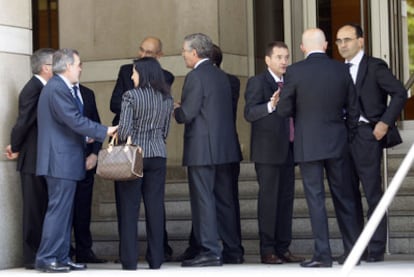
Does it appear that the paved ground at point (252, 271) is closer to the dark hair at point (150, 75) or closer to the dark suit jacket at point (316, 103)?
the dark suit jacket at point (316, 103)

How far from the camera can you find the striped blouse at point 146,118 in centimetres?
1037

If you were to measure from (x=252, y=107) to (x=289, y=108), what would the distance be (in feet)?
2.43

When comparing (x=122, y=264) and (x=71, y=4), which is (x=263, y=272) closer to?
(x=122, y=264)

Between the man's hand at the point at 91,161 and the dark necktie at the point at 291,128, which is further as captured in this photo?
the dark necktie at the point at 291,128

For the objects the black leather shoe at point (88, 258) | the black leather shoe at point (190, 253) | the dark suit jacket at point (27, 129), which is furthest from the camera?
the black leather shoe at point (88, 258)

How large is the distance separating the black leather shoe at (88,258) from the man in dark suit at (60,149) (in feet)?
3.68

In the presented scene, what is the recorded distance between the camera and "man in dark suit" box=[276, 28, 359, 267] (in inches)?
405

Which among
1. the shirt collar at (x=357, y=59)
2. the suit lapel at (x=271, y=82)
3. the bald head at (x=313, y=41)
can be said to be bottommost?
the suit lapel at (x=271, y=82)

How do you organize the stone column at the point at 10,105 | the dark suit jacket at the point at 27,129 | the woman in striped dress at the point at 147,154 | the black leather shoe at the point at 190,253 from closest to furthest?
the woman in striped dress at the point at 147,154, the dark suit jacket at the point at 27,129, the stone column at the point at 10,105, the black leather shoe at the point at 190,253

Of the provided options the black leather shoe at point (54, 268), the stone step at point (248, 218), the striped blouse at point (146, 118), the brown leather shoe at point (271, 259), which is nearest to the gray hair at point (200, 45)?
the striped blouse at point (146, 118)

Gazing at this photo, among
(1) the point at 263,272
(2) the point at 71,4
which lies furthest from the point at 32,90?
(2) the point at 71,4

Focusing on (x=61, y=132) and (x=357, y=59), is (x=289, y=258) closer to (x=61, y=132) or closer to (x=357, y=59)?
(x=357, y=59)

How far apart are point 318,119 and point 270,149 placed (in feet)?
2.81

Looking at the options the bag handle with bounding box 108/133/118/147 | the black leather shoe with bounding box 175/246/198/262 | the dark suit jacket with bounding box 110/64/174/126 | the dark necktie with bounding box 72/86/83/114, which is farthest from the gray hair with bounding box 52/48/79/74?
the black leather shoe with bounding box 175/246/198/262
